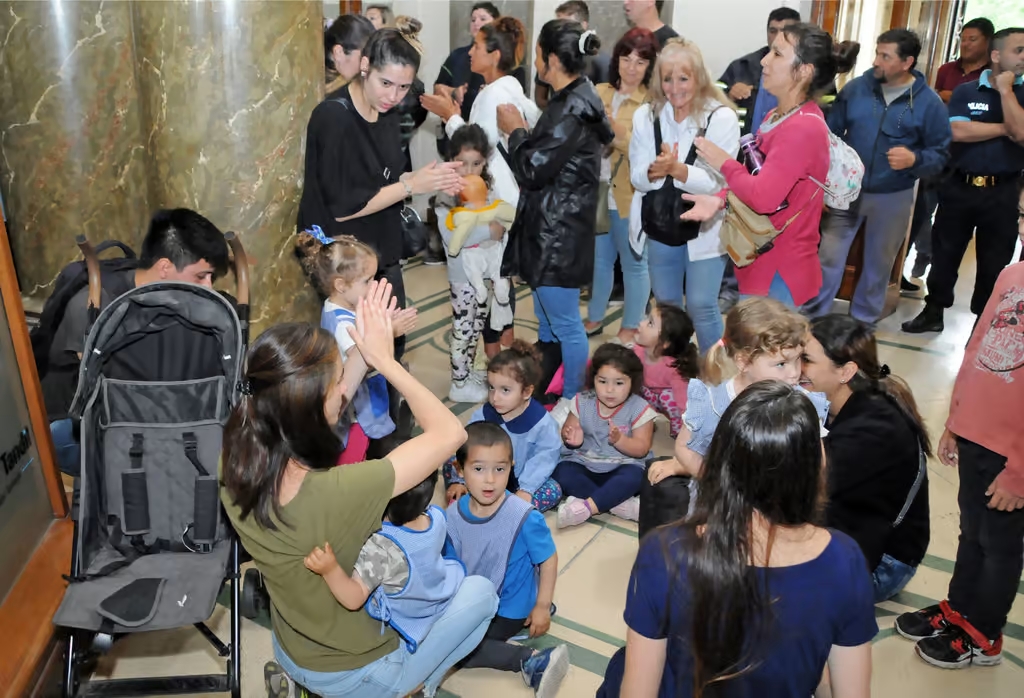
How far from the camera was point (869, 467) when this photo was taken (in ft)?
8.27

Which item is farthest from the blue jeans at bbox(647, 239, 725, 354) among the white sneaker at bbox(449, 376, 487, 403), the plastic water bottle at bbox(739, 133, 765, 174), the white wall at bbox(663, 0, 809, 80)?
the white wall at bbox(663, 0, 809, 80)

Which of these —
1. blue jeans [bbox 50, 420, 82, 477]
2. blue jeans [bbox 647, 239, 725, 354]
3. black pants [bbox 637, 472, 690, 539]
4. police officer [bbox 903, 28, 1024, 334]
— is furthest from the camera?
police officer [bbox 903, 28, 1024, 334]

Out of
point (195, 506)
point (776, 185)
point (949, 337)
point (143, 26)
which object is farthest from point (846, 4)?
point (195, 506)

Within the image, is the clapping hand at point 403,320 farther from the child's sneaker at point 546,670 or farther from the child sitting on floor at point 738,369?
the child's sneaker at point 546,670

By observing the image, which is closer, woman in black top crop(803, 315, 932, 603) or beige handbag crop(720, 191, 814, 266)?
woman in black top crop(803, 315, 932, 603)

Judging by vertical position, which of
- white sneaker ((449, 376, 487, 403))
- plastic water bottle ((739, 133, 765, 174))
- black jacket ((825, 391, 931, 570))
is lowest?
white sneaker ((449, 376, 487, 403))

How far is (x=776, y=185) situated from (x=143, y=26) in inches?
95.1

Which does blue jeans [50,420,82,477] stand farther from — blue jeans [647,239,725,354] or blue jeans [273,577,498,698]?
blue jeans [647,239,725,354]

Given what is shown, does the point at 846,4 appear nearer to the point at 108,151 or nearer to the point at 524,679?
the point at 108,151

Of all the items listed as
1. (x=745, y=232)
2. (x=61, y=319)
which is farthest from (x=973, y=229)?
(x=61, y=319)

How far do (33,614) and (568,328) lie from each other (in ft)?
7.79

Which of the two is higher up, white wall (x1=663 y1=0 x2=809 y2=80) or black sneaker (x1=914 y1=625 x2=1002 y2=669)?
white wall (x1=663 y1=0 x2=809 y2=80)

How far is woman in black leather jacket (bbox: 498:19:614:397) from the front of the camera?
142 inches

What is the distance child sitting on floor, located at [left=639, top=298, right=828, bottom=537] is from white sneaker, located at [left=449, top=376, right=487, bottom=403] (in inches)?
68.7
